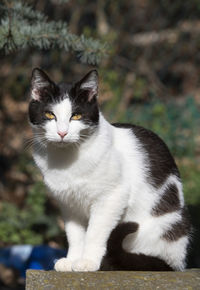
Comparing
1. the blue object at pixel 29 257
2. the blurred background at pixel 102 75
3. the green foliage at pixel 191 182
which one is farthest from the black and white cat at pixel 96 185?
the green foliage at pixel 191 182

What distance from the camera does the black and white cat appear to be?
7.18 ft

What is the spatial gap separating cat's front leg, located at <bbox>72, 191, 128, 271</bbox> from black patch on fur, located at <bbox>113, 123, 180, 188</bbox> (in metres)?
0.28

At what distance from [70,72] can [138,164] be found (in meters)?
3.32

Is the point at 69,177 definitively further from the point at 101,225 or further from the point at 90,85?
the point at 90,85

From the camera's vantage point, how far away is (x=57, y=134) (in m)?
2.09

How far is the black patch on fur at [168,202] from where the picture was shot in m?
2.42

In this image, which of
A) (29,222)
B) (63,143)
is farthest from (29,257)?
(63,143)

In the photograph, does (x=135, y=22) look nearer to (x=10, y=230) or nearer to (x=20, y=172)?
(x=20, y=172)

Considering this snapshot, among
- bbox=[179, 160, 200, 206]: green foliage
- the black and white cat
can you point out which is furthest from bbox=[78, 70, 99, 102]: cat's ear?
bbox=[179, 160, 200, 206]: green foliage

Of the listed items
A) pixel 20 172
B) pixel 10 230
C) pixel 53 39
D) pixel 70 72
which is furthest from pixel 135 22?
pixel 53 39

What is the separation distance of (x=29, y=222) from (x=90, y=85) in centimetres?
232

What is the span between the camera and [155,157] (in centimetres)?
250

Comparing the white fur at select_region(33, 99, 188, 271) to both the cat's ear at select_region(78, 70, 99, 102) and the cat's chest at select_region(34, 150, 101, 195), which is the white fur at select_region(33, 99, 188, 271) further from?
the cat's ear at select_region(78, 70, 99, 102)

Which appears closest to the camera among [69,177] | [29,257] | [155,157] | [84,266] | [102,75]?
[84,266]
